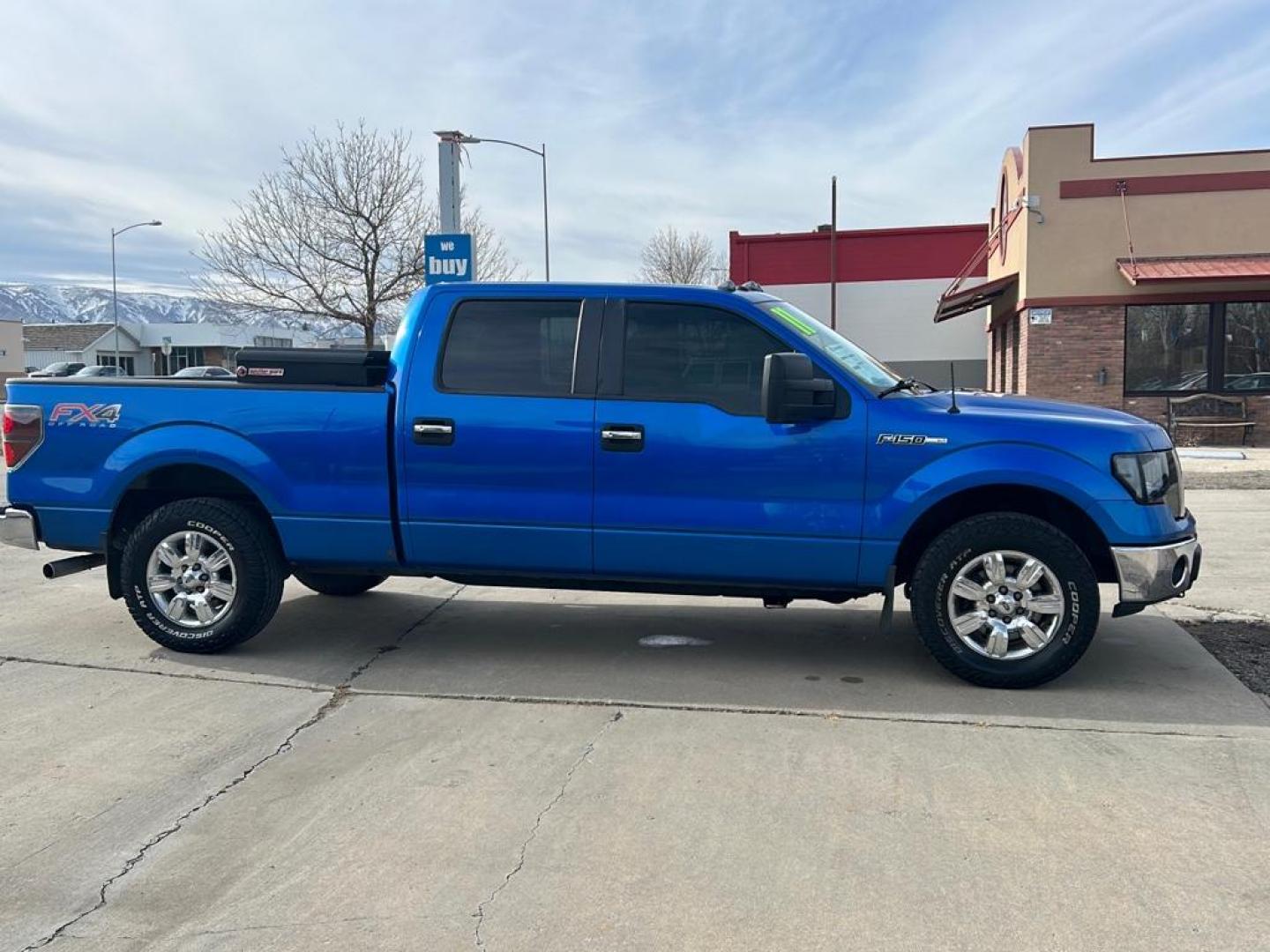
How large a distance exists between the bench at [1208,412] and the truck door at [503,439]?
16483mm

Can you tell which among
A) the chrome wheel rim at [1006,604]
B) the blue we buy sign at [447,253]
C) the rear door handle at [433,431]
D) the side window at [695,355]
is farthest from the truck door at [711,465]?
the blue we buy sign at [447,253]

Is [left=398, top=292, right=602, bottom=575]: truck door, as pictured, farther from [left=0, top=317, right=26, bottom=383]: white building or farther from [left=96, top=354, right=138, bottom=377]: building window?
[left=0, top=317, right=26, bottom=383]: white building

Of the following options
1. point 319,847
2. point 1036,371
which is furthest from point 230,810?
point 1036,371

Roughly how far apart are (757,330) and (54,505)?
4.07 metres

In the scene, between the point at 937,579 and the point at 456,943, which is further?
the point at 937,579

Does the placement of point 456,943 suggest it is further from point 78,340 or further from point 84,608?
point 78,340

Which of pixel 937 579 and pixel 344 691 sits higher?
pixel 937 579

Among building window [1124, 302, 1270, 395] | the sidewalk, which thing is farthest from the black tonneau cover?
building window [1124, 302, 1270, 395]

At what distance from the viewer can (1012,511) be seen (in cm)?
510

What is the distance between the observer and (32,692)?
5090 millimetres

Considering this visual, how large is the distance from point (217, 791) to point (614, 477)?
2315mm

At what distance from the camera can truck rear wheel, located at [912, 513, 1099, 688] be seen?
487 centimetres

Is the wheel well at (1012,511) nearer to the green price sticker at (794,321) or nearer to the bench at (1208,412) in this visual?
the green price sticker at (794,321)

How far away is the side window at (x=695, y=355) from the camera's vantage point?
5164 millimetres
